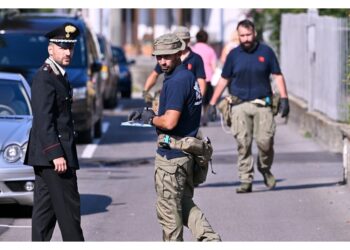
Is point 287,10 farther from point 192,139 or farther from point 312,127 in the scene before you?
point 192,139

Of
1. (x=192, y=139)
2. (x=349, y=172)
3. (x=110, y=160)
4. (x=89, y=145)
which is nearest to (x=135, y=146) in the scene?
(x=89, y=145)

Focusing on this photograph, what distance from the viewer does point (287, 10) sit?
91.6 feet

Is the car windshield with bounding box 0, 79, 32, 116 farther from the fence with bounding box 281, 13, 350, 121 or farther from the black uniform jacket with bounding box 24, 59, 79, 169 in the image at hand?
the fence with bounding box 281, 13, 350, 121

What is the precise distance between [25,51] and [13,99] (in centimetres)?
659

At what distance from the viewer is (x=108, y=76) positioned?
83.1 feet

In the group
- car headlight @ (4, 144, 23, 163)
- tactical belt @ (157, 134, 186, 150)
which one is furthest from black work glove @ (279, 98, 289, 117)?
tactical belt @ (157, 134, 186, 150)

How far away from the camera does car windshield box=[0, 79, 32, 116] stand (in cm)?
1237

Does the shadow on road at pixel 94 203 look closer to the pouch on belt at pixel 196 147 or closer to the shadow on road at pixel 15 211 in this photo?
the shadow on road at pixel 15 211

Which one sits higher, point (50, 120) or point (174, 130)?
point (50, 120)

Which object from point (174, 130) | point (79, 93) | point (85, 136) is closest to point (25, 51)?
point (79, 93)

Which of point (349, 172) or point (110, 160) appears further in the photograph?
point (110, 160)

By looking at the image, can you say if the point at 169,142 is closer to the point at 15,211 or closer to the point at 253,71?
the point at 15,211

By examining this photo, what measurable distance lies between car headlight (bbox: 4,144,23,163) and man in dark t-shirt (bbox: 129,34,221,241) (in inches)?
109
